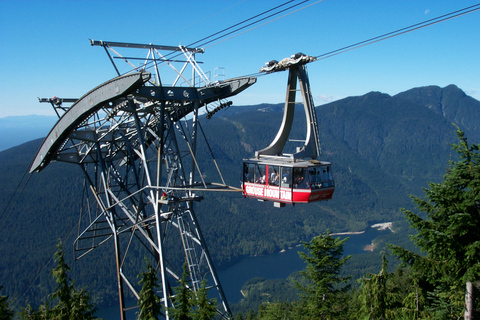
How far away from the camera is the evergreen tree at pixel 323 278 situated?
20625 mm

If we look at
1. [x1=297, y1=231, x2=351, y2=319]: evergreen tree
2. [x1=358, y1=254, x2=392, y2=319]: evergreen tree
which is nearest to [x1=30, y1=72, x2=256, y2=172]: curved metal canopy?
[x1=297, y1=231, x2=351, y2=319]: evergreen tree

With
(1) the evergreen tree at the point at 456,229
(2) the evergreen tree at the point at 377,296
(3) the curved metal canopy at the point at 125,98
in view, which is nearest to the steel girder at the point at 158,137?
(3) the curved metal canopy at the point at 125,98

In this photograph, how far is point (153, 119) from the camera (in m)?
24.7

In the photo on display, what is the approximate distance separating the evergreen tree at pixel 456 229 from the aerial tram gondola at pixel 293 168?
4092mm

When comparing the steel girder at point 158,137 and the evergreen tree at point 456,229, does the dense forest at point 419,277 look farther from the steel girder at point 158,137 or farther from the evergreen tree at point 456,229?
the steel girder at point 158,137

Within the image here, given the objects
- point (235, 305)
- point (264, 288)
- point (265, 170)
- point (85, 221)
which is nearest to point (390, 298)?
point (265, 170)

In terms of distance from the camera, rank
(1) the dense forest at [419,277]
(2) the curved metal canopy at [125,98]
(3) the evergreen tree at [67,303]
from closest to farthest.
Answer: (1) the dense forest at [419,277] → (2) the curved metal canopy at [125,98] → (3) the evergreen tree at [67,303]

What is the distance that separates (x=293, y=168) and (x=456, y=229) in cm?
621

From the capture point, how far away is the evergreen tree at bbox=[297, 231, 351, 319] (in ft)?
67.7

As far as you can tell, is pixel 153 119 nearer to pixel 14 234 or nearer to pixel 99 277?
pixel 99 277

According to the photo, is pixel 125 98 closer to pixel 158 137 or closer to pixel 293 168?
pixel 158 137

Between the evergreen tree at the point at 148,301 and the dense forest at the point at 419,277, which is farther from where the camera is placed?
the evergreen tree at the point at 148,301

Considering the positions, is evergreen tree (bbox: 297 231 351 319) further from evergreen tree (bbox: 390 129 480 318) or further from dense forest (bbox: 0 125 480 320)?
evergreen tree (bbox: 390 129 480 318)

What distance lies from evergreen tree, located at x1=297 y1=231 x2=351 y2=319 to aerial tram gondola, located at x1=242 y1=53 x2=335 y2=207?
2959mm
